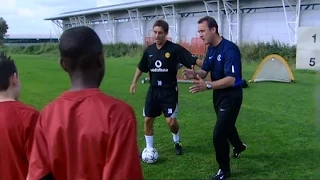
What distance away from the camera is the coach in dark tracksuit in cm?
612

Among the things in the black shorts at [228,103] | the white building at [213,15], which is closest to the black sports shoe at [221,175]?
the black shorts at [228,103]

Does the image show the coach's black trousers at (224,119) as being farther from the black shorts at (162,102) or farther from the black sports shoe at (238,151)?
the black shorts at (162,102)

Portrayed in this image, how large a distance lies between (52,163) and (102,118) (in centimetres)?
37

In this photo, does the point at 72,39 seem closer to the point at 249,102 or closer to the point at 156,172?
the point at 156,172

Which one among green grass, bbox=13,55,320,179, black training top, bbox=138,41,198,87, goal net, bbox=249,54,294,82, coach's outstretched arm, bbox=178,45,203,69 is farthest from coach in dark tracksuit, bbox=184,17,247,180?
goal net, bbox=249,54,294,82

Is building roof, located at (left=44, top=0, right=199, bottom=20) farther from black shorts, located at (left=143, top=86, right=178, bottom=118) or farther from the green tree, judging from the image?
black shorts, located at (left=143, top=86, right=178, bottom=118)

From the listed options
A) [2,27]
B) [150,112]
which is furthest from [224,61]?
[2,27]

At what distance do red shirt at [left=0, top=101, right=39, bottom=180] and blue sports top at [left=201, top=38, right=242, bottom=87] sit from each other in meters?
3.48

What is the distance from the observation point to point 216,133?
6.31 metres

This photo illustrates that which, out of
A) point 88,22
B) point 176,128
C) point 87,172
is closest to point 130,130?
point 87,172

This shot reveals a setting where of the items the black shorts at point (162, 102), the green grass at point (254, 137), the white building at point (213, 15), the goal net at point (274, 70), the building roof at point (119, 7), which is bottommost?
the green grass at point (254, 137)

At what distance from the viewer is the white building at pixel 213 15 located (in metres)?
36.0

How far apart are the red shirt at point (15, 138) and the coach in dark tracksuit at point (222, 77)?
3.23 meters

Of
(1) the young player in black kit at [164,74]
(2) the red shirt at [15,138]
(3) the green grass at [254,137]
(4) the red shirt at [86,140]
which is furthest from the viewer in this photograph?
(1) the young player in black kit at [164,74]
